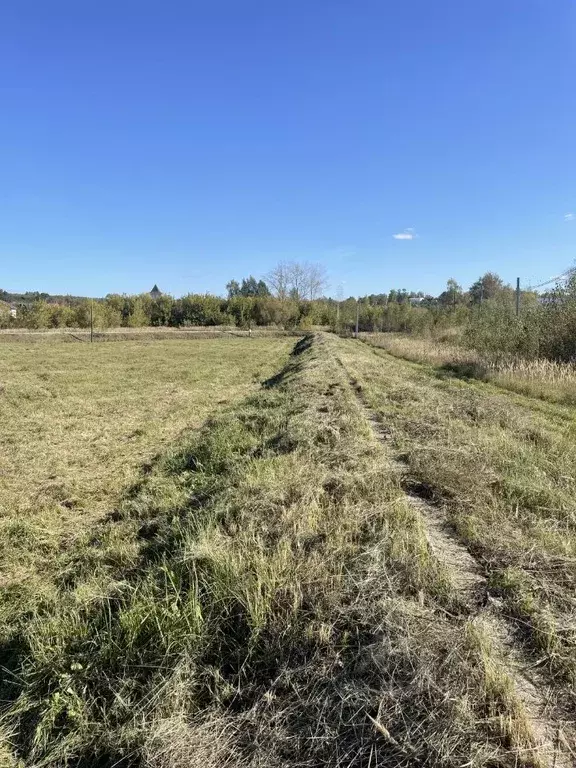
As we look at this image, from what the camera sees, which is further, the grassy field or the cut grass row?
the cut grass row

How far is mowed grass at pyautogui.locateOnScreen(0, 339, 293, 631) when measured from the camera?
4.35 m

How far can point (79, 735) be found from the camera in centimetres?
211

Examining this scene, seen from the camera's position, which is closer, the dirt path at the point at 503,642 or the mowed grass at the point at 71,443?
the dirt path at the point at 503,642

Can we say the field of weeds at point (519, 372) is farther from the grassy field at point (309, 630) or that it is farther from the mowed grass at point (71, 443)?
the mowed grass at point (71, 443)

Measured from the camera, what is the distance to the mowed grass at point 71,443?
4352 mm

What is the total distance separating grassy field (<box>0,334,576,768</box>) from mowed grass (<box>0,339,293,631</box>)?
22 centimetres

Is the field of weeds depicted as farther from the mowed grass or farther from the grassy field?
the mowed grass

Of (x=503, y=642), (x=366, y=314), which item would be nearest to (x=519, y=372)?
(x=503, y=642)

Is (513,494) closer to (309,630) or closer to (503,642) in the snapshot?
(503,642)

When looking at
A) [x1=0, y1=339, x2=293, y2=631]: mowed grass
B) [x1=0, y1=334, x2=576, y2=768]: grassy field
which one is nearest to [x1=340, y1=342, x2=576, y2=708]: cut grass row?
[x1=0, y1=334, x2=576, y2=768]: grassy field

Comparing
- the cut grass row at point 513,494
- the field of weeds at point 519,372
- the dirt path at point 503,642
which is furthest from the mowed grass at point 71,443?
the field of weeds at point 519,372

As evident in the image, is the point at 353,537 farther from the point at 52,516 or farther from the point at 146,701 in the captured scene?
the point at 52,516

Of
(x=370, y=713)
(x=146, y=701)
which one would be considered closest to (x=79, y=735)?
(x=146, y=701)

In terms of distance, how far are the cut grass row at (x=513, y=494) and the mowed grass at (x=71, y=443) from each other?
3.42 m
